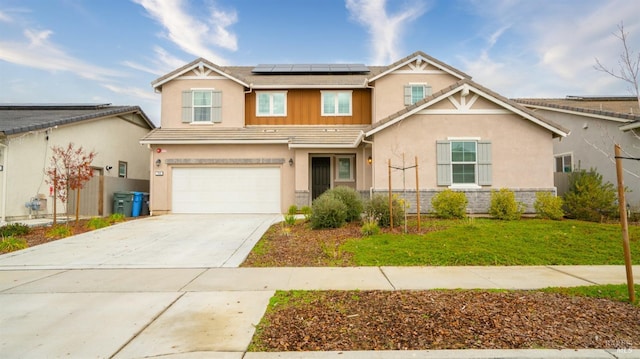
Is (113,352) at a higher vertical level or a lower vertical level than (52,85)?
lower

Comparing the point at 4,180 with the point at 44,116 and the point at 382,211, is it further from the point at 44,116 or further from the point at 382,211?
the point at 382,211

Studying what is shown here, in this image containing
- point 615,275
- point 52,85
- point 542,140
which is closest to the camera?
point 615,275

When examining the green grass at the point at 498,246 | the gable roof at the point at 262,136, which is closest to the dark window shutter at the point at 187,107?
the gable roof at the point at 262,136

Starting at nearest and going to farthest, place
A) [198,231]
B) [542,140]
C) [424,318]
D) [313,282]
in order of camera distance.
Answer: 1. [424,318]
2. [313,282]
3. [198,231]
4. [542,140]

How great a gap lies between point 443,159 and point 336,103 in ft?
22.1

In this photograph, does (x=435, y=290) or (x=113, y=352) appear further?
(x=435, y=290)

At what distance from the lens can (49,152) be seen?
548 inches

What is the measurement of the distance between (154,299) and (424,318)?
379 centimetres

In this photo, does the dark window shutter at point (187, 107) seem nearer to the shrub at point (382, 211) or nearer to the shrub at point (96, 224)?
the shrub at point (96, 224)

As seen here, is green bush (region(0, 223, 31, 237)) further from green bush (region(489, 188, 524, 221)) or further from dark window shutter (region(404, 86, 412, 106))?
dark window shutter (region(404, 86, 412, 106))

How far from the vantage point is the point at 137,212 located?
15656 mm

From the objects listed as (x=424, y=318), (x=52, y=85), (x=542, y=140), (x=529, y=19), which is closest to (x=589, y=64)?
(x=424, y=318)

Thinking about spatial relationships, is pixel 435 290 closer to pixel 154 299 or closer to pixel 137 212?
pixel 154 299

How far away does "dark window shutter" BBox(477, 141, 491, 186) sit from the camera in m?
12.6
